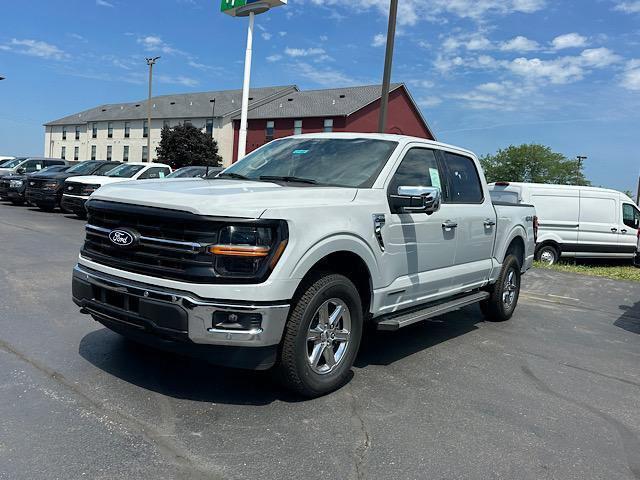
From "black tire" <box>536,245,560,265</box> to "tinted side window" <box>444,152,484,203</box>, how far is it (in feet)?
29.1

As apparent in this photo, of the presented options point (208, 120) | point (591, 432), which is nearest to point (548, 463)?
point (591, 432)

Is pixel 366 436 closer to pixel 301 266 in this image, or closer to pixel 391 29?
pixel 301 266

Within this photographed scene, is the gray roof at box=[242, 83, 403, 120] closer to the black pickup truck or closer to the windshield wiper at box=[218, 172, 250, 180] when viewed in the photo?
the black pickup truck

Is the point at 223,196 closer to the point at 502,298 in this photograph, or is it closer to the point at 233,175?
the point at 233,175

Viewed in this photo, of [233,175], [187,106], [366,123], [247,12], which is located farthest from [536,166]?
[233,175]

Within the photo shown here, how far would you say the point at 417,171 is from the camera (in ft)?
16.5

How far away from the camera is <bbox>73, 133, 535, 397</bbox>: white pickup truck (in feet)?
11.1

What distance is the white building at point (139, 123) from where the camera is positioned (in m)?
61.1

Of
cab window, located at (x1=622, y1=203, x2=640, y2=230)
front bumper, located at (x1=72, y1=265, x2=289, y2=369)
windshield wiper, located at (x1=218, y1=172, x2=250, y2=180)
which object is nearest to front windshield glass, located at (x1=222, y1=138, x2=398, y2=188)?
windshield wiper, located at (x1=218, y1=172, x2=250, y2=180)

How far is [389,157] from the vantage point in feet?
15.5

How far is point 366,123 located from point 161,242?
50373mm

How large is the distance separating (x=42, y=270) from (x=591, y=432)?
7119 mm

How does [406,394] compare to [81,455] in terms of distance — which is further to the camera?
[406,394]

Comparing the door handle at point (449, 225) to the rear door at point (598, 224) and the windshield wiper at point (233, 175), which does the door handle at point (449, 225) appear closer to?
the windshield wiper at point (233, 175)
